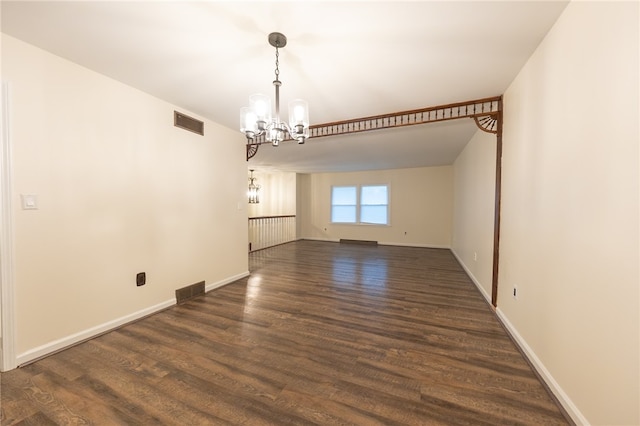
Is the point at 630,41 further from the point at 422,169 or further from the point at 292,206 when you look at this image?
the point at 292,206

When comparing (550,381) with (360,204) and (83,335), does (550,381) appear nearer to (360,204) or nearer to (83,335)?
(83,335)

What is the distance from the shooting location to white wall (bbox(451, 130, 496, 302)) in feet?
10.1

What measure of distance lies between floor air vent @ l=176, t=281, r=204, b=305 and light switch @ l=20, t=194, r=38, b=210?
1.62m

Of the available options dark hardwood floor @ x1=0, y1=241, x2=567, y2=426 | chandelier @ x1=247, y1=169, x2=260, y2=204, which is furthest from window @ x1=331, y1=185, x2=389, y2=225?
dark hardwood floor @ x1=0, y1=241, x2=567, y2=426

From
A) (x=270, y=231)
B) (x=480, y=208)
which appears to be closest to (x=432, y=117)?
(x=480, y=208)

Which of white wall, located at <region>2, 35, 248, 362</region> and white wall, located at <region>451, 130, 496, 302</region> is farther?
white wall, located at <region>451, 130, 496, 302</region>

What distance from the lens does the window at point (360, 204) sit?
26.1 feet

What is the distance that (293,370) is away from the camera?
1.84 meters

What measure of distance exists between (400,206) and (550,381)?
630cm

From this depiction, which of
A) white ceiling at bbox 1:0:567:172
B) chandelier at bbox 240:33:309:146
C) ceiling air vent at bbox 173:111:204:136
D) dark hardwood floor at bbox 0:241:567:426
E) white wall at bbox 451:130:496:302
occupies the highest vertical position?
white ceiling at bbox 1:0:567:172

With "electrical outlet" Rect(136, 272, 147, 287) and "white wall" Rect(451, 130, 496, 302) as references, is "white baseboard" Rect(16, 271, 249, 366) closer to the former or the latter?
"electrical outlet" Rect(136, 272, 147, 287)

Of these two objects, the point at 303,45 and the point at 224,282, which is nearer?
the point at 303,45

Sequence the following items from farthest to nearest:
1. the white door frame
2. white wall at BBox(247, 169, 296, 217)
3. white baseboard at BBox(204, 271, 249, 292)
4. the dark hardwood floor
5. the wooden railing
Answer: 1. white wall at BBox(247, 169, 296, 217)
2. the wooden railing
3. white baseboard at BBox(204, 271, 249, 292)
4. the white door frame
5. the dark hardwood floor

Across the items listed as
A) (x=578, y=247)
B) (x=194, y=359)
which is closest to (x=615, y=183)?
(x=578, y=247)
